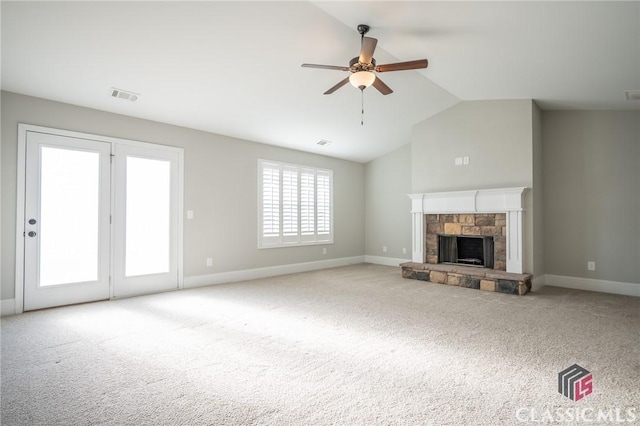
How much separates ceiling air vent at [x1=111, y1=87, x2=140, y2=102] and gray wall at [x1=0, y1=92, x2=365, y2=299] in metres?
0.54

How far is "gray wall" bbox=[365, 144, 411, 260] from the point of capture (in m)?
7.46

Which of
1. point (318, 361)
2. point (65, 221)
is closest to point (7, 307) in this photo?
point (65, 221)

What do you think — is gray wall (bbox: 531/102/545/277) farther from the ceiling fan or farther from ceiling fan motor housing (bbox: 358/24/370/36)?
ceiling fan motor housing (bbox: 358/24/370/36)

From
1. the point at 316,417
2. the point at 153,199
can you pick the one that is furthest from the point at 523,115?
the point at 153,199

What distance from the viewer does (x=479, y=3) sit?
3.04 m

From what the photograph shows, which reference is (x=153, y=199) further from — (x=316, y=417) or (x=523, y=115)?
(x=523, y=115)

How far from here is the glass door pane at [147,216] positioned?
478 centimetres

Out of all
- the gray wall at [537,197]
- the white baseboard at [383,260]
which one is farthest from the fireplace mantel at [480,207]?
the white baseboard at [383,260]

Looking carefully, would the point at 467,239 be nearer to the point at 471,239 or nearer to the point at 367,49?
the point at 471,239

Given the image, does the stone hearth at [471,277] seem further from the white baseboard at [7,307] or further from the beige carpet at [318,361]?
the white baseboard at [7,307]

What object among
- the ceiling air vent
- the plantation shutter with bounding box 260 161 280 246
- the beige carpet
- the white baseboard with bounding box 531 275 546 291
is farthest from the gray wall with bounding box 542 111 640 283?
the ceiling air vent

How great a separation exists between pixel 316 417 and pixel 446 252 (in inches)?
196

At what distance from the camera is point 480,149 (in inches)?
223

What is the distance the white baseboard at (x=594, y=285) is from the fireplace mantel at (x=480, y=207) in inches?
36.2
